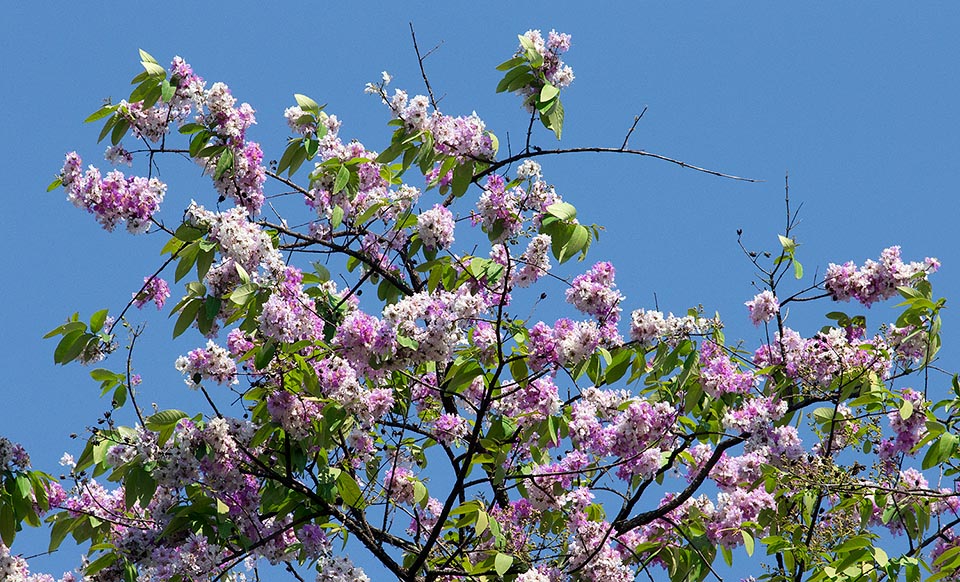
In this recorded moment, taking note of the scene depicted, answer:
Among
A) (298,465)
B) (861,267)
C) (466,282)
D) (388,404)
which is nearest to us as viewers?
(388,404)

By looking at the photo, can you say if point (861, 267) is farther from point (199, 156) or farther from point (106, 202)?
point (106, 202)

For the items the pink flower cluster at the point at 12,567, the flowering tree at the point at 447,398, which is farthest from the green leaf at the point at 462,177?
the pink flower cluster at the point at 12,567

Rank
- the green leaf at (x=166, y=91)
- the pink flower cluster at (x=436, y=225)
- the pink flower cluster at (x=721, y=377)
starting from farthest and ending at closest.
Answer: the pink flower cluster at (x=721, y=377) < the green leaf at (x=166, y=91) < the pink flower cluster at (x=436, y=225)

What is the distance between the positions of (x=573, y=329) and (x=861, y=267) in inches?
88.0

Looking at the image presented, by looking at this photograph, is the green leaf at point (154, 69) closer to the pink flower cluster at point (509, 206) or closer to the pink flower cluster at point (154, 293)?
the pink flower cluster at point (154, 293)

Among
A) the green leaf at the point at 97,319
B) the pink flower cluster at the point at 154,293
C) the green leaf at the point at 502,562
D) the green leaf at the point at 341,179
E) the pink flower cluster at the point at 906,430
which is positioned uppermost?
the green leaf at the point at 341,179

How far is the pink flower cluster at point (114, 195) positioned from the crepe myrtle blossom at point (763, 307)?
3609 mm

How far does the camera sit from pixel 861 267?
7223 millimetres

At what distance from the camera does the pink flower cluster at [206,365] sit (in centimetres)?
618

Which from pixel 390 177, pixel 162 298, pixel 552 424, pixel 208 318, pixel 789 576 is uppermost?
pixel 390 177

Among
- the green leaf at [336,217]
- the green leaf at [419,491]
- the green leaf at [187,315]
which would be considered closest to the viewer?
the green leaf at [187,315]

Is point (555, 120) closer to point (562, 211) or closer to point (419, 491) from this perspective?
point (562, 211)

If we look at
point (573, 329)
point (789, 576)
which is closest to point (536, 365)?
point (573, 329)

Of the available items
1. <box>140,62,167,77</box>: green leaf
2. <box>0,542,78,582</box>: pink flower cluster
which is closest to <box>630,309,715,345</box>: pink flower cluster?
<box>140,62,167,77</box>: green leaf
